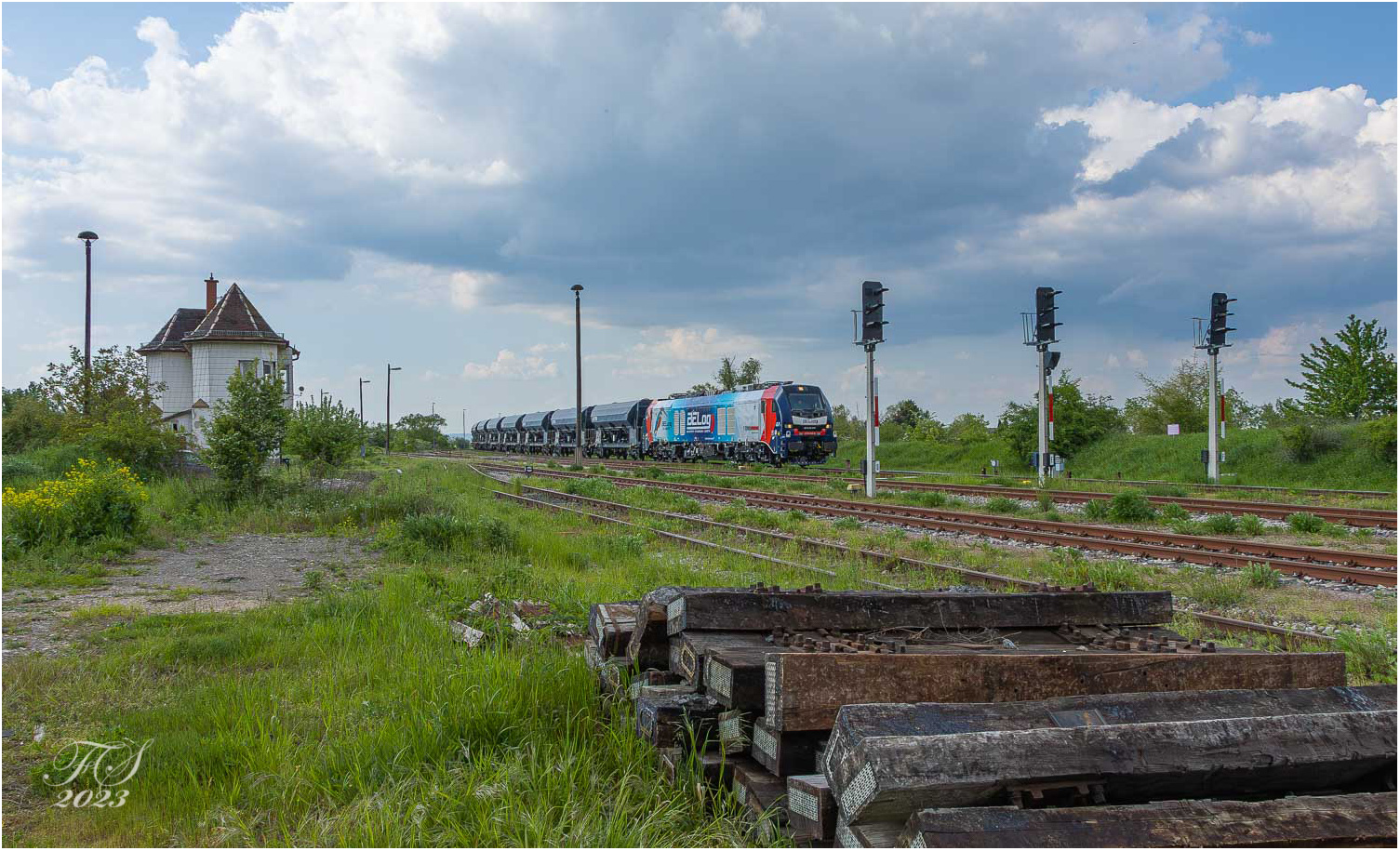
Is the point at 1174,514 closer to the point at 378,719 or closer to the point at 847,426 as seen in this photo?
the point at 378,719

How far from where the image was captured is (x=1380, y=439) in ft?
89.5

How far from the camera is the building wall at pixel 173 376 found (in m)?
47.7

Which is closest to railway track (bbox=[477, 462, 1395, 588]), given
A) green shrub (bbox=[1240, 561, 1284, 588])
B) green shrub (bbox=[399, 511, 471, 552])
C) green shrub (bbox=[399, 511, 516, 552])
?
green shrub (bbox=[1240, 561, 1284, 588])

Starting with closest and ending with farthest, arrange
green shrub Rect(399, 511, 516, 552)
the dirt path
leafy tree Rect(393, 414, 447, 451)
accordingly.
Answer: the dirt path < green shrub Rect(399, 511, 516, 552) < leafy tree Rect(393, 414, 447, 451)

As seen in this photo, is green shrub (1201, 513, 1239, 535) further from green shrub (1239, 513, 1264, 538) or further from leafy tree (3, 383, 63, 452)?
leafy tree (3, 383, 63, 452)

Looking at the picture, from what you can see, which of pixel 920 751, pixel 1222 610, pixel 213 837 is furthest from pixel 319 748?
pixel 1222 610

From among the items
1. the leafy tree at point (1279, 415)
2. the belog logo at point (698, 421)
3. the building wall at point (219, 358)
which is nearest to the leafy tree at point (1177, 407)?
the leafy tree at point (1279, 415)

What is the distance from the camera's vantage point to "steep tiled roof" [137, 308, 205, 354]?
4744cm

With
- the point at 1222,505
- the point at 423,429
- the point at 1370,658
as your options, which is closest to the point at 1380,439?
the point at 1222,505

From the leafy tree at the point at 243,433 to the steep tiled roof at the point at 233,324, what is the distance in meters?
26.2

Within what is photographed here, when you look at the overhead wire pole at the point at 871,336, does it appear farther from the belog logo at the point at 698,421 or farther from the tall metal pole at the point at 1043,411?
the belog logo at the point at 698,421

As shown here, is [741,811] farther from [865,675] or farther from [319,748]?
[319,748]

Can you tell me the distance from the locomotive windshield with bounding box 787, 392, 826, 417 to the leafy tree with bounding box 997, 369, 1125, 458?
895 centimetres

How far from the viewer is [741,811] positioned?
11.1ft
